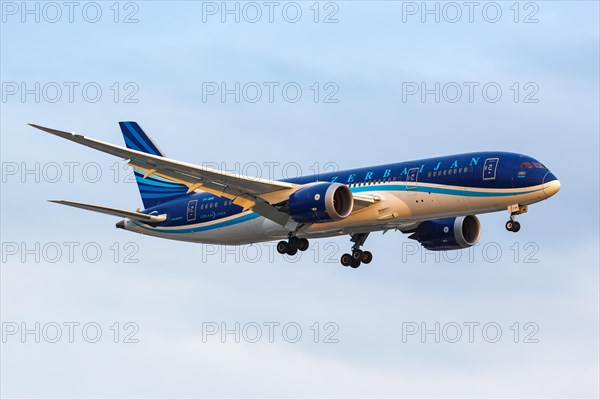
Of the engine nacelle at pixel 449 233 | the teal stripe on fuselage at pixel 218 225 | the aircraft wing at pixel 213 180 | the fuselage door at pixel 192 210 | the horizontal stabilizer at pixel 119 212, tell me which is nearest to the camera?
the aircraft wing at pixel 213 180

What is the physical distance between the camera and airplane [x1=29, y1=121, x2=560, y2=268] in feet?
202

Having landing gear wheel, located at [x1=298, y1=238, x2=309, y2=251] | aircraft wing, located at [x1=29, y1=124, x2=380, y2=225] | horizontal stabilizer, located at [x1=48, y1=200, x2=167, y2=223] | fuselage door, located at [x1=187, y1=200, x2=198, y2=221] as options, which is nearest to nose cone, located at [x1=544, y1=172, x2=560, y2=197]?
aircraft wing, located at [x1=29, y1=124, x2=380, y2=225]

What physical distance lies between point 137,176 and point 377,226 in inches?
765

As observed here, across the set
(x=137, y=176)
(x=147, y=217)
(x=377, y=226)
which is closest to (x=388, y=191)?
(x=377, y=226)

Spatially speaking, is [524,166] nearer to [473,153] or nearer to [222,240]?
[473,153]

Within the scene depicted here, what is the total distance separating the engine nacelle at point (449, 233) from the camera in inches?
2776

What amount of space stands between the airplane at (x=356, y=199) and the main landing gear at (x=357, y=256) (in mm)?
55

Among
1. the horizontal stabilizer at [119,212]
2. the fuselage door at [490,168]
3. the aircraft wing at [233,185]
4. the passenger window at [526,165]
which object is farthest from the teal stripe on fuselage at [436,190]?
the horizontal stabilizer at [119,212]

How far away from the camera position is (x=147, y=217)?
2879 inches

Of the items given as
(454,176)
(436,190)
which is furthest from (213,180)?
(454,176)

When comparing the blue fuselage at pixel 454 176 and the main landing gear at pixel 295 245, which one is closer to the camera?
the blue fuselage at pixel 454 176

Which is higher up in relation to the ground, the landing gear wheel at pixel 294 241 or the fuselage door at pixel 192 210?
the fuselage door at pixel 192 210

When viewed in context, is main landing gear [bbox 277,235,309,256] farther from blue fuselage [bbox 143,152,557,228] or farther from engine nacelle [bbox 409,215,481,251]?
engine nacelle [bbox 409,215,481,251]

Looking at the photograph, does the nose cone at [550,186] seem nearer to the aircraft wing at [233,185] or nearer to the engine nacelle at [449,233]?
the aircraft wing at [233,185]
